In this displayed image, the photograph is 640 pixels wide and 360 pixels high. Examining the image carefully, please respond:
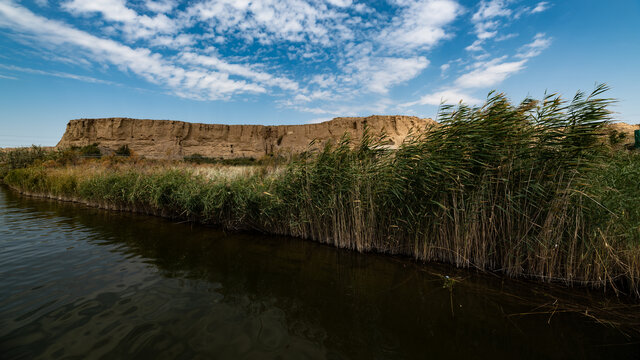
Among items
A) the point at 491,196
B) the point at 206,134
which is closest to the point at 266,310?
the point at 491,196

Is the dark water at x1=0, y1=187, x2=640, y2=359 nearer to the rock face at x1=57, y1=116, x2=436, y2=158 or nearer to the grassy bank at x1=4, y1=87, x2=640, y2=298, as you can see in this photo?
the grassy bank at x1=4, y1=87, x2=640, y2=298

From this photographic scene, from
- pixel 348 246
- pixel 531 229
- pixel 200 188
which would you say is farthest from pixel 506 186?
pixel 200 188

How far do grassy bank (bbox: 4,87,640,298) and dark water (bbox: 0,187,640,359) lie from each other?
20.8 inches

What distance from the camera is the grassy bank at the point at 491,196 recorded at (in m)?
3.77

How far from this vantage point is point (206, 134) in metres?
50.2

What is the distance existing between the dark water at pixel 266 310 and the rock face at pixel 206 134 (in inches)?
1507

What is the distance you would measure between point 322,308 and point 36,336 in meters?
3.24

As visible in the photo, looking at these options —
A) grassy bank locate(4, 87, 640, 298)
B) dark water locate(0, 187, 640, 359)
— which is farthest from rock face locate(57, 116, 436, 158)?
dark water locate(0, 187, 640, 359)

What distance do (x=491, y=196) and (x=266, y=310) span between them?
4.18 meters

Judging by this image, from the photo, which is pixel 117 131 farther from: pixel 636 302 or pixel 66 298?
pixel 636 302

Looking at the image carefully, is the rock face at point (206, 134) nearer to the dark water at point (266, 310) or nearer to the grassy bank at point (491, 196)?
the grassy bank at point (491, 196)

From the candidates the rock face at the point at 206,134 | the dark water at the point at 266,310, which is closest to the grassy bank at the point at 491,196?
the dark water at the point at 266,310

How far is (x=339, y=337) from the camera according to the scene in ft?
9.38

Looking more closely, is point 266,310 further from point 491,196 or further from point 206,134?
point 206,134
